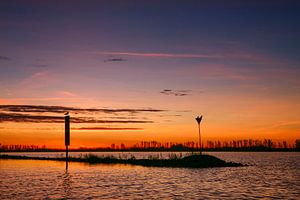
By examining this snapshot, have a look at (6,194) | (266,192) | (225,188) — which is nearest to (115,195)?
(6,194)

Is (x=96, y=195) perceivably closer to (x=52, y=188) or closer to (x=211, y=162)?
(x=52, y=188)

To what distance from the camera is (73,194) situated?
34156 mm

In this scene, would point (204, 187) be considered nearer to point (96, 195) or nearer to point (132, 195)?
point (132, 195)

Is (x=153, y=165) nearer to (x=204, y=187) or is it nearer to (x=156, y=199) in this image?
(x=204, y=187)

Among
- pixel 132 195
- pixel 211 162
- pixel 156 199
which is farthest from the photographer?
pixel 211 162

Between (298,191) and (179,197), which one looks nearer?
(179,197)

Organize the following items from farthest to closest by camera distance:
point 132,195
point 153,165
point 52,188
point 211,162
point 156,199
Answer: point 153,165 → point 211,162 → point 52,188 → point 132,195 → point 156,199

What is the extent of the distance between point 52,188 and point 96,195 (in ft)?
25.0

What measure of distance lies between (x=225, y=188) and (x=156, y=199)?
1115 centimetres

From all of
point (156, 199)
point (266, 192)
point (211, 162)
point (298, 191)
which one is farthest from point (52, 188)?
point (211, 162)

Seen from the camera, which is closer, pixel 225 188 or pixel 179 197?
pixel 179 197

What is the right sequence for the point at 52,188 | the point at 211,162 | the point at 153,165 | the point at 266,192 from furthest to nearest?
the point at 153,165, the point at 211,162, the point at 52,188, the point at 266,192

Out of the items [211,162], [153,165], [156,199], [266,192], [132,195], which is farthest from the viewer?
[153,165]

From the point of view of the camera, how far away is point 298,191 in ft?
121
